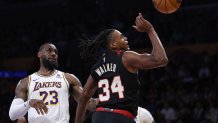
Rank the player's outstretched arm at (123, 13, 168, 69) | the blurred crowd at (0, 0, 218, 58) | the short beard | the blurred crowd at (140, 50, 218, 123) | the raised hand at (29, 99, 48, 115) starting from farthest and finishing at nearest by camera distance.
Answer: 1. the blurred crowd at (0, 0, 218, 58)
2. the blurred crowd at (140, 50, 218, 123)
3. the short beard
4. the raised hand at (29, 99, 48, 115)
5. the player's outstretched arm at (123, 13, 168, 69)

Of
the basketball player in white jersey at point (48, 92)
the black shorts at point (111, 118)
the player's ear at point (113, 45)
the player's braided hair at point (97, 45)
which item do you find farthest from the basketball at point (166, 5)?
the black shorts at point (111, 118)

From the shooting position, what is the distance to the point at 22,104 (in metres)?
5.71

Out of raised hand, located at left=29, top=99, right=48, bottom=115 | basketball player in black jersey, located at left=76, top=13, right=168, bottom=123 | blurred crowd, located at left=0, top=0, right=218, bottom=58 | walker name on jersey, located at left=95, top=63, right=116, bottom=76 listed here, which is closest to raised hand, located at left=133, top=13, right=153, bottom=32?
basketball player in black jersey, located at left=76, top=13, right=168, bottom=123

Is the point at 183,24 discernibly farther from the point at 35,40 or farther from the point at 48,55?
the point at 48,55

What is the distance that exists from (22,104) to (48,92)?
0.47 metres

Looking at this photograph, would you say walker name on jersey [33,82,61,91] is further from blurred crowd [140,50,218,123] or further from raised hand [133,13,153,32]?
blurred crowd [140,50,218,123]

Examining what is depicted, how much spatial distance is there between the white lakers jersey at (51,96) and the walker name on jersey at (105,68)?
5.18ft

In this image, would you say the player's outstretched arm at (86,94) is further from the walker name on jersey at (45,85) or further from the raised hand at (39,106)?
the walker name on jersey at (45,85)

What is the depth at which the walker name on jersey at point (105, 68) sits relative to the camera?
4.51 meters

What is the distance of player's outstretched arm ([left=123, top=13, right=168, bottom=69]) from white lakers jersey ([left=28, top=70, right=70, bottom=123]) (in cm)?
183

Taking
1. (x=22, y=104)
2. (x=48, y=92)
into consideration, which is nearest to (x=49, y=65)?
(x=48, y=92)

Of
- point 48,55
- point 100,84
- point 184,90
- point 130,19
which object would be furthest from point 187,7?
point 100,84

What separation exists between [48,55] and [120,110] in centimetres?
218

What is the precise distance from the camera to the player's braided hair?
15.6ft
